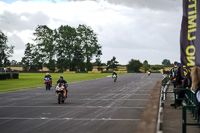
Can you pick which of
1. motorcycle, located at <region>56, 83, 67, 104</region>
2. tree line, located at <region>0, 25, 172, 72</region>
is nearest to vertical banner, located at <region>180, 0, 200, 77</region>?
motorcycle, located at <region>56, 83, 67, 104</region>

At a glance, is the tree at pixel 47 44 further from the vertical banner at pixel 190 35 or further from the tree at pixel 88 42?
the vertical banner at pixel 190 35

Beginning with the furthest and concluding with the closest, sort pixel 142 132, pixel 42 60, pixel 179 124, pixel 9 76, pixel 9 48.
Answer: pixel 42 60 → pixel 9 48 → pixel 9 76 → pixel 179 124 → pixel 142 132

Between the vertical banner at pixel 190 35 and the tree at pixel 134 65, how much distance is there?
14101 cm

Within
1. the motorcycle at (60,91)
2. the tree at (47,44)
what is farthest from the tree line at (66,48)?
the motorcycle at (60,91)

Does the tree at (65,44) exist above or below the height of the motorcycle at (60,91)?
above

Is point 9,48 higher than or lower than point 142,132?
higher

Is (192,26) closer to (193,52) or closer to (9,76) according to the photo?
(193,52)

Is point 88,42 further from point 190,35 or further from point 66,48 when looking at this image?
point 190,35

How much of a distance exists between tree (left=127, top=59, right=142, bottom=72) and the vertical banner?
141m

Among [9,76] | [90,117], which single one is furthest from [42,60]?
[90,117]

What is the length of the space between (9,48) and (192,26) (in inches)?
3545

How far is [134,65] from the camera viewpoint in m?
151

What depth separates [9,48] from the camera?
95062mm

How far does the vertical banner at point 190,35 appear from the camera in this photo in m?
9.74
